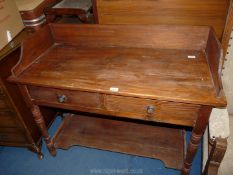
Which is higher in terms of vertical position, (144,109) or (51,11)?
(51,11)

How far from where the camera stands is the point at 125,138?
1.75m

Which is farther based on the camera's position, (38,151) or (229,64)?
(38,151)

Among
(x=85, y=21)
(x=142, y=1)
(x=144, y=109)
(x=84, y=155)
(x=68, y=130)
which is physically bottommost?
(x=84, y=155)

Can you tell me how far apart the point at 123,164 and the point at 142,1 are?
125 cm

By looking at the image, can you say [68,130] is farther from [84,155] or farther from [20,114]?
[20,114]

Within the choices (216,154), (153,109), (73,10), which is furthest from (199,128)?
(73,10)

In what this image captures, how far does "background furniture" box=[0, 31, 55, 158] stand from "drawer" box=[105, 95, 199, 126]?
0.73 m

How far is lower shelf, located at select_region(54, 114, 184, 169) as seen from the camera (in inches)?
64.1

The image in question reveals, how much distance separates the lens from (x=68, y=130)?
1.89 meters

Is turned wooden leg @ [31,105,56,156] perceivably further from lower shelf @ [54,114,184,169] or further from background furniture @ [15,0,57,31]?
background furniture @ [15,0,57,31]

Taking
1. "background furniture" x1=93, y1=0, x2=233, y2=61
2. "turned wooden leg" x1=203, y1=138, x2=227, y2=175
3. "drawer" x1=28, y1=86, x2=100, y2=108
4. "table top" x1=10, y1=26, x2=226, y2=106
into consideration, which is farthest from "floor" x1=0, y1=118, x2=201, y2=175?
"background furniture" x1=93, y1=0, x2=233, y2=61

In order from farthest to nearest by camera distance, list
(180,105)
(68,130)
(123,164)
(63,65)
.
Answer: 1. (68,130)
2. (123,164)
3. (63,65)
4. (180,105)

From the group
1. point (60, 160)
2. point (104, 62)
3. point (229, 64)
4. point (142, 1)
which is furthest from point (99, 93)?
point (60, 160)

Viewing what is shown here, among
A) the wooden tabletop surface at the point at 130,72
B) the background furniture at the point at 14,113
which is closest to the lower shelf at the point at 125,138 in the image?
the background furniture at the point at 14,113
